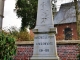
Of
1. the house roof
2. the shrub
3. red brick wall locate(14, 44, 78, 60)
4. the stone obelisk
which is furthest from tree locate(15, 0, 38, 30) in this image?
the stone obelisk

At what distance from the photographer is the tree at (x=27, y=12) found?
22.2 metres

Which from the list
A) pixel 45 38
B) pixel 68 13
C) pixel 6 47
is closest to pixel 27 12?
pixel 68 13

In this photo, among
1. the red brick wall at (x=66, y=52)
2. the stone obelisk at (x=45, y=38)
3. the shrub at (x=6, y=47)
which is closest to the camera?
Result: the stone obelisk at (x=45, y=38)

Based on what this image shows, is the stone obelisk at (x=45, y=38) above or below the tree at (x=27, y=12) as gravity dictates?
below

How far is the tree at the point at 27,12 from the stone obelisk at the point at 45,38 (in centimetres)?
1551

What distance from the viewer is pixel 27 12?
73.5ft

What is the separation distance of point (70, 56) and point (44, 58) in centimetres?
173

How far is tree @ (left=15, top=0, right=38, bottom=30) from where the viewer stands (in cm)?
2219

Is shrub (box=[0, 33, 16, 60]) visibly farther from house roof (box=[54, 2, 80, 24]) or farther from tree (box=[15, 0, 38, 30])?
tree (box=[15, 0, 38, 30])

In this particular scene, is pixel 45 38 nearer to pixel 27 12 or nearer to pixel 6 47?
pixel 6 47

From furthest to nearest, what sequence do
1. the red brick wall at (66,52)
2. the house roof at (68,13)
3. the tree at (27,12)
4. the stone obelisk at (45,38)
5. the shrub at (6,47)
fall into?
the tree at (27,12) → the house roof at (68,13) → the red brick wall at (66,52) → the shrub at (6,47) → the stone obelisk at (45,38)

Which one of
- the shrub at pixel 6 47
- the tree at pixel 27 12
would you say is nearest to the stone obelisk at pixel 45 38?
the shrub at pixel 6 47

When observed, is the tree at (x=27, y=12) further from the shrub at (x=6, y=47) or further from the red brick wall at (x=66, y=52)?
the shrub at (x=6, y=47)

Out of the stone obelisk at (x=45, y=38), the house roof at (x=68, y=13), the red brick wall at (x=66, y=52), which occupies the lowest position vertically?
the red brick wall at (x=66, y=52)
